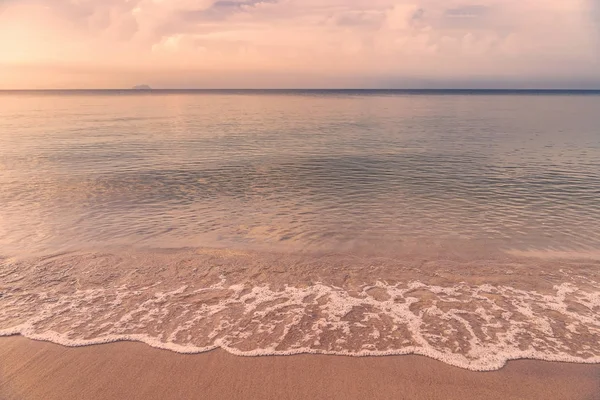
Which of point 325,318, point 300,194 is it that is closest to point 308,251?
point 325,318

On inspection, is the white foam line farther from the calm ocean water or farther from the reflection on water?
the reflection on water

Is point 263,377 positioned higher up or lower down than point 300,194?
lower down

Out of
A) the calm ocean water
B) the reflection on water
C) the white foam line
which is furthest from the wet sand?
the reflection on water

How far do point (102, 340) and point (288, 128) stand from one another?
38.9 m

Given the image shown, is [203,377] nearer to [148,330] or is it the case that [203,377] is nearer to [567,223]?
[148,330]

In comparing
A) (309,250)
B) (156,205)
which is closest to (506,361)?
(309,250)

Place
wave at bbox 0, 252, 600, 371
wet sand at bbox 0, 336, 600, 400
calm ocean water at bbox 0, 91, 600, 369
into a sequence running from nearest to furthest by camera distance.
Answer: wet sand at bbox 0, 336, 600, 400, wave at bbox 0, 252, 600, 371, calm ocean water at bbox 0, 91, 600, 369

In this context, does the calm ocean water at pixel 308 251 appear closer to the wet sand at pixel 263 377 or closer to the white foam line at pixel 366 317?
the white foam line at pixel 366 317

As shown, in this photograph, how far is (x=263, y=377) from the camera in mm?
6609

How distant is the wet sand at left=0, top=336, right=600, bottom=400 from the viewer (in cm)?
625

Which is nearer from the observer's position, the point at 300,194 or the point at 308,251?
the point at 308,251

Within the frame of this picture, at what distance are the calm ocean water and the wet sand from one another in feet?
1.13

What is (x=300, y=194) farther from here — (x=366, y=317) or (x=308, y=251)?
(x=366, y=317)

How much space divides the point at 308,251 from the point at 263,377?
5.57 meters
